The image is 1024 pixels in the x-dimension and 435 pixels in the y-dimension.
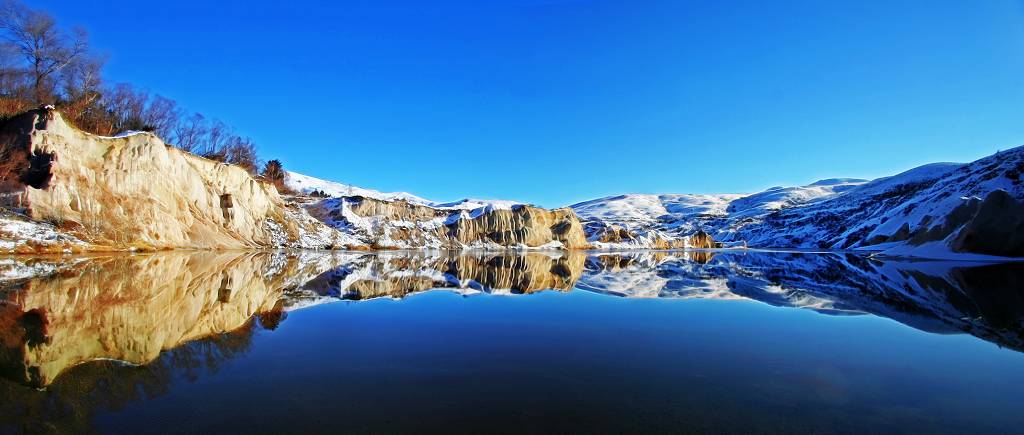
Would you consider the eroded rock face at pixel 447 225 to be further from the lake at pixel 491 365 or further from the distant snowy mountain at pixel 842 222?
the lake at pixel 491 365

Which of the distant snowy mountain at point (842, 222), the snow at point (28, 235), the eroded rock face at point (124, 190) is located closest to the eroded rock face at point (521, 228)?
the distant snowy mountain at point (842, 222)

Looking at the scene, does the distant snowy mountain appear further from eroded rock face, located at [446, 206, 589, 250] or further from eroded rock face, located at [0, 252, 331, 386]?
eroded rock face, located at [0, 252, 331, 386]

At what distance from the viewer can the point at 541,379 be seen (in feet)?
16.4

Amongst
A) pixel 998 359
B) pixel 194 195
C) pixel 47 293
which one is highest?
pixel 194 195

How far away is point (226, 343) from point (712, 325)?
801cm

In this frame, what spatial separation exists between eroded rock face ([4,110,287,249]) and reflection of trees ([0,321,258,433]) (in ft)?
92.7

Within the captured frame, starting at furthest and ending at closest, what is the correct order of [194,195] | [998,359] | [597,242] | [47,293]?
1. [597,242]
2. [194,195]
3. [47,293]
4. [998,359]

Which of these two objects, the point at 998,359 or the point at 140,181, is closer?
the point at 998,359

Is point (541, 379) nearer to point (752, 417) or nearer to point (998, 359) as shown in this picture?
point (752, 417)

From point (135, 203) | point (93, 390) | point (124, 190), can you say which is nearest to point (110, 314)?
point (93, 390)

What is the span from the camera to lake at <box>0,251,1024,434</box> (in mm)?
3842

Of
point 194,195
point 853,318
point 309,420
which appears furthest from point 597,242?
point 309,420

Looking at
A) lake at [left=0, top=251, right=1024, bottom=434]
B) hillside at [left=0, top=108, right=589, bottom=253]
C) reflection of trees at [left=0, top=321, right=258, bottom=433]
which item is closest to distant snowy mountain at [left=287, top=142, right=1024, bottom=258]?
hillside at [left=0, top=108, right=589, bottom=253]

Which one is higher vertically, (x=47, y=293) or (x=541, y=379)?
(x=47, y=293)
